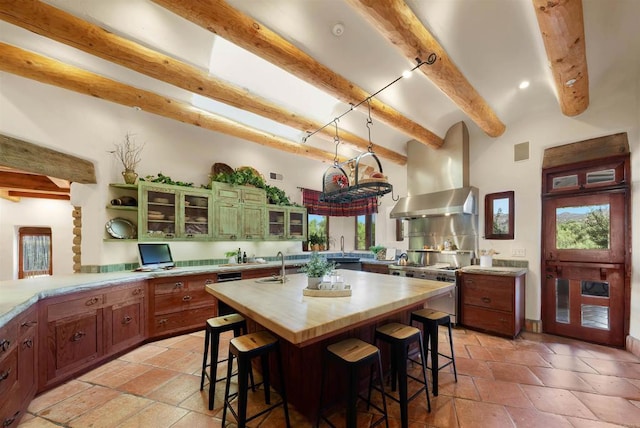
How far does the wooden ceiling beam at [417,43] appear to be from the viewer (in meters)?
Result: 1.89

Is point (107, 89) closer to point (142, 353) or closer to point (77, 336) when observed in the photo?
point (77, 336)

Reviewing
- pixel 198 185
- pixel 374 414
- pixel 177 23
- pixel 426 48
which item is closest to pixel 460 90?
pixel 426 48

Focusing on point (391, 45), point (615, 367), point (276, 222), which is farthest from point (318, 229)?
point (615, 367)

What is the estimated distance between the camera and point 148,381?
2412 mm

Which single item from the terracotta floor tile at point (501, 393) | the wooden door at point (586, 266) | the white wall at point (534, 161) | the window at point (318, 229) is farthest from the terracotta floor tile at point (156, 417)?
the wooden door at point (586, 266)

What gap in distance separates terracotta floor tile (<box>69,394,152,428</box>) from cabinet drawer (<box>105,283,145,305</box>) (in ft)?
3.41

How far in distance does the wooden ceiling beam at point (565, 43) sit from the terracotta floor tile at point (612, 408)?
2.83m

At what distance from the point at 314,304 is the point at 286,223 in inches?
131

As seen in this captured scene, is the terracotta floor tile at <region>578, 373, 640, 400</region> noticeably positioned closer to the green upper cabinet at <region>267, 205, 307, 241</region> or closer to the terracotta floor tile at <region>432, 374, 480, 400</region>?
the terracotta floor tile at <region>432, 374, 480, 400</region>

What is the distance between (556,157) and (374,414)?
12.8ft

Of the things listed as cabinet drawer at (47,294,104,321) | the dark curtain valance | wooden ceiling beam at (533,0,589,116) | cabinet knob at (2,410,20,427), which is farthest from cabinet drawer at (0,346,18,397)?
the dark curtain valance

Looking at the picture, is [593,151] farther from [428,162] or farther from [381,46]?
[381,46]

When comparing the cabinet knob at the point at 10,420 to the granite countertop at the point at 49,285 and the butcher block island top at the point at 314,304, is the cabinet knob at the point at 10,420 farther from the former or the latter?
the butcher block island top at the point at 314,304

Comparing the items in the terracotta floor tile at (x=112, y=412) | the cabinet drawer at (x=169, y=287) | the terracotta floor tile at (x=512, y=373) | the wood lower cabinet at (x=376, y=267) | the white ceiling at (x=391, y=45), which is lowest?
the terracotta floor tile at (x=512, y=373)
